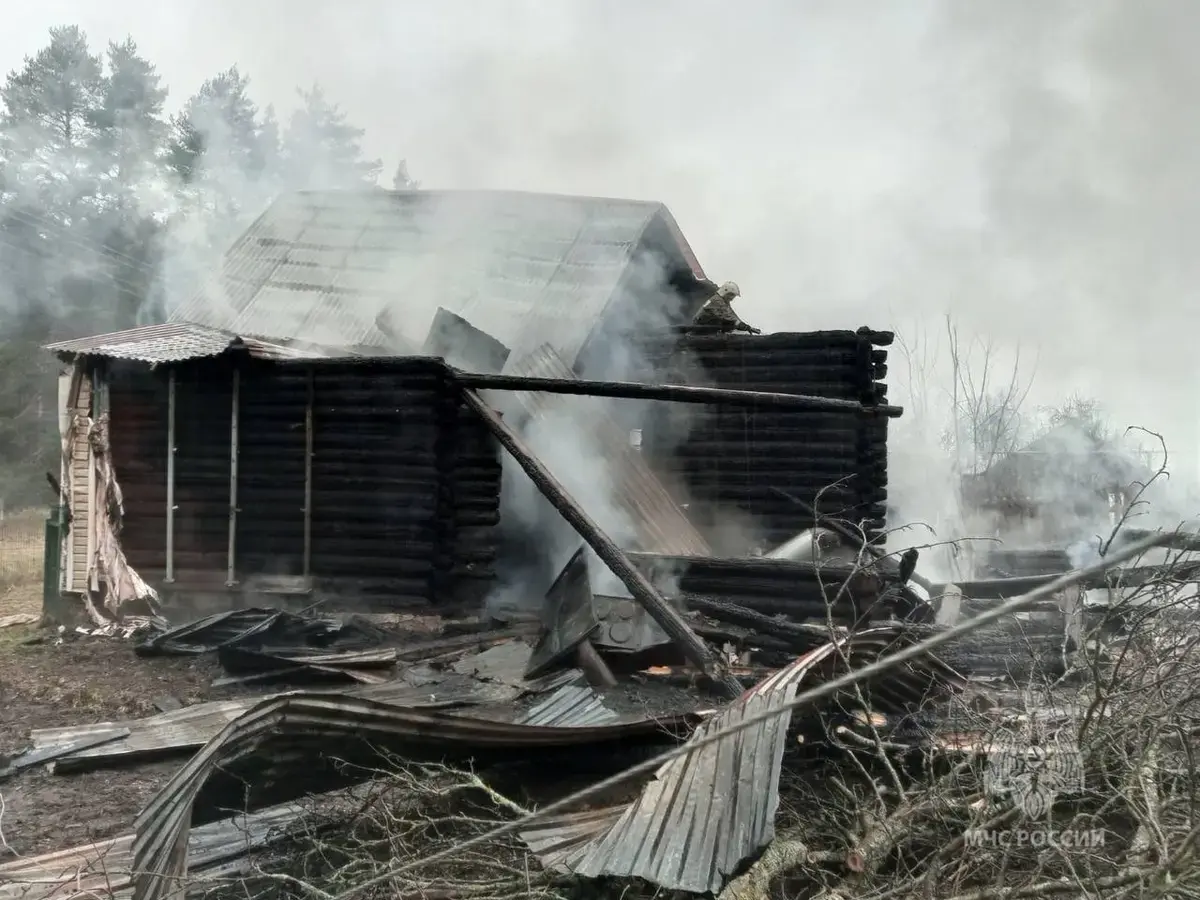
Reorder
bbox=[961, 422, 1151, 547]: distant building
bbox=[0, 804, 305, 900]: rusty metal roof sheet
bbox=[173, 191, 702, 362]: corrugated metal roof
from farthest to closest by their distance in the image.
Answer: bbox=[961, 422, 1151, 547]: distant building → bbox=[173, 191, 702, 362]: corrugated metal roof → bbox=[0, 804, 305, 900]: rusty metal roof sheet

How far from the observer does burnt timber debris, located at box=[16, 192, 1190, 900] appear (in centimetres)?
411

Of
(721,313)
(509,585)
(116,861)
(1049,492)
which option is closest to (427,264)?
(721,313)

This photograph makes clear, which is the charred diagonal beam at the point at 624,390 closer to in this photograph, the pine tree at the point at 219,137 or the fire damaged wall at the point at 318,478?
the fire damaged wall at the point at 318,478

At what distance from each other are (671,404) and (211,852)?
8425mm

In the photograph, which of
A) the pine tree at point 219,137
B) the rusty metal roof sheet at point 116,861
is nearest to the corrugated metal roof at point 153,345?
the rusty metal roof sheet at point 116,861

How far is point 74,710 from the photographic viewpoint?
257 inches

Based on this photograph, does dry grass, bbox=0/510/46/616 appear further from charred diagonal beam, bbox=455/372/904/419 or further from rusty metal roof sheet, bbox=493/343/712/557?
rusty metal roof sheet, bbox=493/343/712/557

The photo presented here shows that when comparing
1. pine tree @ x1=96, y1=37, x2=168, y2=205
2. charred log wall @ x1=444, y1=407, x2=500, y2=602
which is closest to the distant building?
charred log wall @ x1=444, y1=407, x2=500, y2=602

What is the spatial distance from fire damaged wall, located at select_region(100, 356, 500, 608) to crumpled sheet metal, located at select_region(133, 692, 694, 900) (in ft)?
14.8

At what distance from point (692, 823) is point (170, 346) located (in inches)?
315

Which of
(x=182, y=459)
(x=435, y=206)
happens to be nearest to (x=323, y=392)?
(x=182, y=459)

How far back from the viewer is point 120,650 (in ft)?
27.0

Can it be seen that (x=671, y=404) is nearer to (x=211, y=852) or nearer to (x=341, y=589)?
(x=341, y=589)

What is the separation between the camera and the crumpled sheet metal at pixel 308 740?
3.25 m
